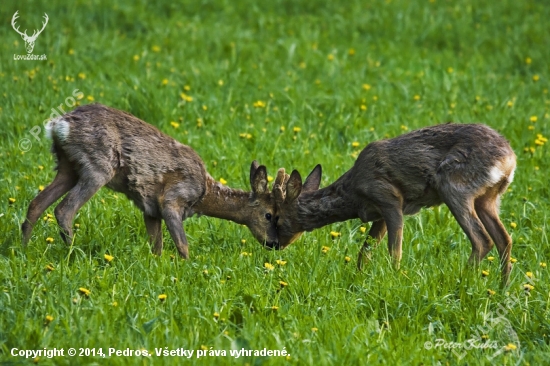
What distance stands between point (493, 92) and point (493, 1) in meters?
4.74

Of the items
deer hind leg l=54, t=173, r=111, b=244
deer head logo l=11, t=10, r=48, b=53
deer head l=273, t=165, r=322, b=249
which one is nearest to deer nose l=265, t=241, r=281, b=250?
deer head l=273, t=165, r=322, b=249

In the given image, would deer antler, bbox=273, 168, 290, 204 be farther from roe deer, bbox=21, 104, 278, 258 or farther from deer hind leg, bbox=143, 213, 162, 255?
deer hind leg, bbox=143, 213, 162, 255

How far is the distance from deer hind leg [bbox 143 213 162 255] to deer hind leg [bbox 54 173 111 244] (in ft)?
2.14

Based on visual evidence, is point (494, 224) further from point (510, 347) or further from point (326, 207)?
point (510, 347)

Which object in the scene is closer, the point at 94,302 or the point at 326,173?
the point at 94,302

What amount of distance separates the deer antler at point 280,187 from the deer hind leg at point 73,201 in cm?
166

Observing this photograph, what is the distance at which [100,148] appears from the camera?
7309 mm

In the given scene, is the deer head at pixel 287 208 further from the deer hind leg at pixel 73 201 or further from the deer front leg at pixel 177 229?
the deer hind leg at pixel 73 201

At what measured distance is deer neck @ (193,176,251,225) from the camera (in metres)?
8.08

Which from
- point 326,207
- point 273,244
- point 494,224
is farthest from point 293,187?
point 494,224

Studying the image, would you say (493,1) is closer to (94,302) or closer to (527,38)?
(527,38)

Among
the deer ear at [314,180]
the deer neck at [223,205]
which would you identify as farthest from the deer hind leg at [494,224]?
the deer neck at [223,205]

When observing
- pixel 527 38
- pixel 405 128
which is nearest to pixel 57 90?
pixel 405 128

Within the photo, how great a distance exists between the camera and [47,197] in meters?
7.29
